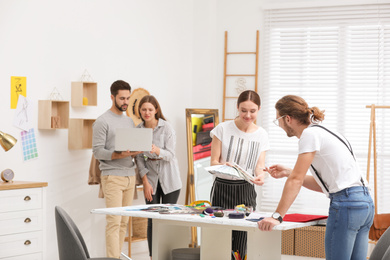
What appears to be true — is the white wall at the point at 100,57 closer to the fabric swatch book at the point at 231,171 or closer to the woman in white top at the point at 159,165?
the woman in white top at the point at 159,165

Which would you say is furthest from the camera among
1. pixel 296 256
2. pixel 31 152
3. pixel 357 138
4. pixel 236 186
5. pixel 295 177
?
pixel 357 138

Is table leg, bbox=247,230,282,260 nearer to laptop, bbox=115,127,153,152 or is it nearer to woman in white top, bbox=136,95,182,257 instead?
laptop, bbox=115,127,153,152

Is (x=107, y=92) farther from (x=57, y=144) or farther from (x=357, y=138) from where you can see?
(x=357, y=138)

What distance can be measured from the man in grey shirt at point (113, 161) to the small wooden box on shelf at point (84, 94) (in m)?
0.38

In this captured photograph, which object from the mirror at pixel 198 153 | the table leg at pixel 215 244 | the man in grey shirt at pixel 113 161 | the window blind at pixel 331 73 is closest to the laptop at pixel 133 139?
the man in grey shirt at pixel 113 161

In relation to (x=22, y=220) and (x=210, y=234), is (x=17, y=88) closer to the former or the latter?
(x=22, y=220)

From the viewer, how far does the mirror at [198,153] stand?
19.7ft

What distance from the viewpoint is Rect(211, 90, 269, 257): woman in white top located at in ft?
12.1

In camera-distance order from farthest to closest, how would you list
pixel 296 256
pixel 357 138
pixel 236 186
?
pixel 357 138 < pixel 296 256 < pixel 236 186

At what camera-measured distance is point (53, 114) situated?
4.53 meters

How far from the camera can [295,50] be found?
639 cm

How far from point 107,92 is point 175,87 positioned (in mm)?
1280

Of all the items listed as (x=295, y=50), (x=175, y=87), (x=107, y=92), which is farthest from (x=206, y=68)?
(x=107, y=92)

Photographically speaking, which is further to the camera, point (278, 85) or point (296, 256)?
point (278, 85)
